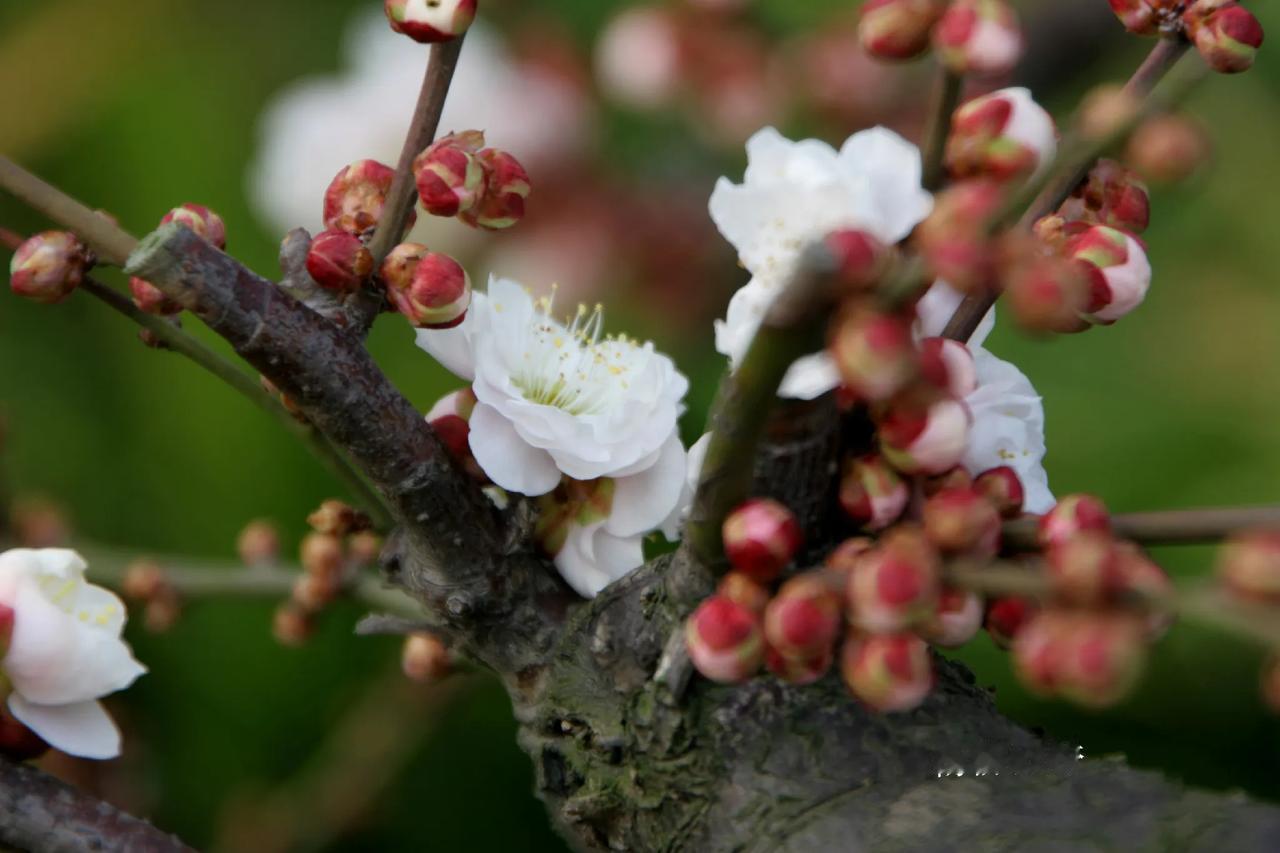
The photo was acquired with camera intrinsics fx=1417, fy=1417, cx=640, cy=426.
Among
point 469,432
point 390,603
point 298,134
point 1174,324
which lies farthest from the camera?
point 1174,324

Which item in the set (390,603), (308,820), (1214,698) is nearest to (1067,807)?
(390,603)

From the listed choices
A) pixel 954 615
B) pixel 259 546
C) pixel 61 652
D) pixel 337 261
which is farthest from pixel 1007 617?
pixel 259 546

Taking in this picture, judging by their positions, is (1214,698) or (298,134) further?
(298,134)

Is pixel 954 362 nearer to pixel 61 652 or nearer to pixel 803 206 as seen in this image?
pixel 803 206

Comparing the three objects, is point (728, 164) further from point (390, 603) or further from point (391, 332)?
point (390, 603)

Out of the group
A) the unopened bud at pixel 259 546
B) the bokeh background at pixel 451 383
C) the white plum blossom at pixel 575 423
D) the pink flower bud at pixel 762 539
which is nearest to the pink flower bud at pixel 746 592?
the pink flower bud at pixel 762 539
